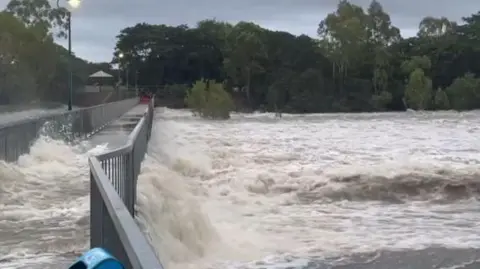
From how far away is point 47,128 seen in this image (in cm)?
2069

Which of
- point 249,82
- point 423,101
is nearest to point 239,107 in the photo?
point 249,82

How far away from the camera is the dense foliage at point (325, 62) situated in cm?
12362

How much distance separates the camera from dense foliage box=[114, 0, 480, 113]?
124m

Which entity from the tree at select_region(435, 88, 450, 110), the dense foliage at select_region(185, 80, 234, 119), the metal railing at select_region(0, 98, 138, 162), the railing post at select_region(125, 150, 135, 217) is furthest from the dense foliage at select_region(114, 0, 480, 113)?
the railing post at select_region(125, 150, 135, 217)

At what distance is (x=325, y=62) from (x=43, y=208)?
122844mm

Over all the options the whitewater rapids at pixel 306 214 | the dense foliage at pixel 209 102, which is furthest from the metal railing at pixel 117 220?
the dense foliage at pixel 209 102

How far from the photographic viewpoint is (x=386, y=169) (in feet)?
74.8

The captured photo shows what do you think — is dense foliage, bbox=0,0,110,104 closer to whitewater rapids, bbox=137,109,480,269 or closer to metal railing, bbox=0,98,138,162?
metal railing, bbox=0,98,138,162

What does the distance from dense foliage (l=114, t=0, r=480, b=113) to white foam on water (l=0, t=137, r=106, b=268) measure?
104m

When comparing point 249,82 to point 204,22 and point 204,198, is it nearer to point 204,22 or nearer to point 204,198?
point 204,22

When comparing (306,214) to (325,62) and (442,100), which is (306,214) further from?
(325,62)

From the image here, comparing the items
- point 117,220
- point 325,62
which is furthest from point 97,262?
point 325,62

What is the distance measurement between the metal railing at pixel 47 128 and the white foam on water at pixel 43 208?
0.28 m

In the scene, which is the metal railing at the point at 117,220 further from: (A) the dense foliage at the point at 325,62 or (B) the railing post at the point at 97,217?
(A) the dense foliage at the point at 325,62
